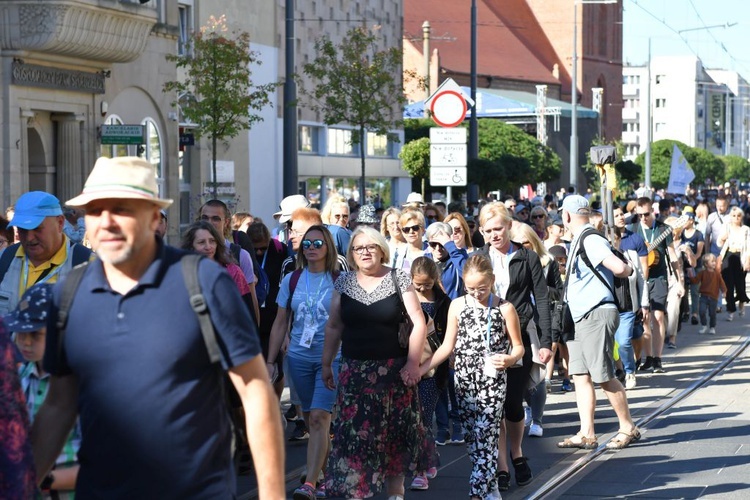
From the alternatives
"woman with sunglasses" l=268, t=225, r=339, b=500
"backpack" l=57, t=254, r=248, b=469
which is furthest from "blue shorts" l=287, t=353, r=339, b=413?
"backpack" l=57, t=254, r=248, b=469

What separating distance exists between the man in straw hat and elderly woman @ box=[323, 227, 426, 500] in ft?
12.6

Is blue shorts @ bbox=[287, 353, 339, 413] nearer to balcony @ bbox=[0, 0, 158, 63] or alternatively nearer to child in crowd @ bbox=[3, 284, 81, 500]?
child in crowd @ bbox=[3, 284, 81, 500]

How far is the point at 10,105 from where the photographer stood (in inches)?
848

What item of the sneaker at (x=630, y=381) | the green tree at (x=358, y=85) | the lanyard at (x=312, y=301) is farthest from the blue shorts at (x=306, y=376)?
the green tree at (x=358, y=85)

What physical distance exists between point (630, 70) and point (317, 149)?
14349cm

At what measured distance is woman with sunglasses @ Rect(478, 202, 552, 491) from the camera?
8.97 meters

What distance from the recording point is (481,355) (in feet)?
27.6

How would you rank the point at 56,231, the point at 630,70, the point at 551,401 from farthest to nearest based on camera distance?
the point at 630,70 < the point at 551,401 < the point at 56,231

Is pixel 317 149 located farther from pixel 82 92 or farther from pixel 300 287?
pixel 300 287

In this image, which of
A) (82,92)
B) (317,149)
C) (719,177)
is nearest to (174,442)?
(82,92)

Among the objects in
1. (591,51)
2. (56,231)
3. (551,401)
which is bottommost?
(551,401)

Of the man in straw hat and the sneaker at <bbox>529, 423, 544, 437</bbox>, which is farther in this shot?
the sneaker at <bbox>529, 423, 544, 437</bbox>

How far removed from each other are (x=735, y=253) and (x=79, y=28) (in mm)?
10567

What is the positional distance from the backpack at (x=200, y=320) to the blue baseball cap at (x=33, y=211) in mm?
2257
